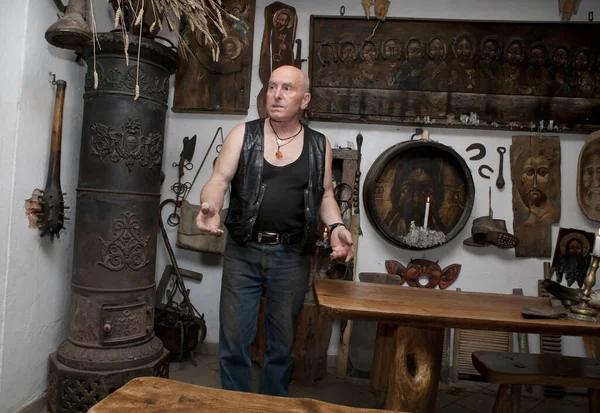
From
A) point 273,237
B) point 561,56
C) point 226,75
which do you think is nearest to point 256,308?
point 273,237

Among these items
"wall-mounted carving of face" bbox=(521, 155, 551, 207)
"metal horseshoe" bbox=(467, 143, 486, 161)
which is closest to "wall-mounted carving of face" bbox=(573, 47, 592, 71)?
"wall-mounted carving of face" bbox=(521, 155, 551, 207)

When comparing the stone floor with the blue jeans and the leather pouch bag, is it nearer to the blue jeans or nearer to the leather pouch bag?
the blue jeans

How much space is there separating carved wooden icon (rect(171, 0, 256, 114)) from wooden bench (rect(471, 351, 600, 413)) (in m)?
2.52

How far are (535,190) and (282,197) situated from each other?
228 cm

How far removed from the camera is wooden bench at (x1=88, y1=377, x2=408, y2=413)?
122 cm

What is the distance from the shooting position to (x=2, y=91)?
2.17m

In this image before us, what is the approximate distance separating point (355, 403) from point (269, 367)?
888mm

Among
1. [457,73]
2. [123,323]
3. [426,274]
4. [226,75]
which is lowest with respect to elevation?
[123,323]

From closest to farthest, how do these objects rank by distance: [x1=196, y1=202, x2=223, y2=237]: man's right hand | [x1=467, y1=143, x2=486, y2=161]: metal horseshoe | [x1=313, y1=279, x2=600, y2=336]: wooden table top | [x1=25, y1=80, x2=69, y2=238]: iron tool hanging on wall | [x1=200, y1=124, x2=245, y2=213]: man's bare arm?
[x1=313, y1=279, x2=600, y2=336]: wooden table top
[x1=196, y1=202, x2=223, y2=237]: man's right hand
[x1=200, y1=124, x2=245, y2=213]: man's bare arm
[x1=25, y1=80, x2=69, y2=238]: iron tool hanging on wall
[x1=467, y1=143, x2=486, y2=161]: metal horseshoe

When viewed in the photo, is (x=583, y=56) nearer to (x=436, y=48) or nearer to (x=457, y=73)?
(x=457, y=73)

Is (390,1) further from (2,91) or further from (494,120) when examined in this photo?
(2,91)

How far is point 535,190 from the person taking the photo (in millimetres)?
3307

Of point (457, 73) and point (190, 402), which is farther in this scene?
point (457, 73)

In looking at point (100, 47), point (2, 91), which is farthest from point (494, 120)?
point (2, 91)
